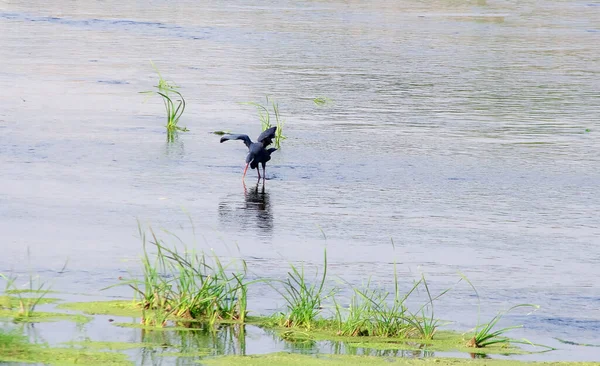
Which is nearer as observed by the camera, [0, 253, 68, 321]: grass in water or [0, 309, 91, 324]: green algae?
[0, 309, 91, 324]: green algae

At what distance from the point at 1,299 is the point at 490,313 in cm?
302

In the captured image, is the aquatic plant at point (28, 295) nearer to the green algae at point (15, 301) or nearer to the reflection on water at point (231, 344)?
the green algae at point (15, 301)

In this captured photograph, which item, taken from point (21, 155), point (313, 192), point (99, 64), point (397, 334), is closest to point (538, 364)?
point (397, 334)

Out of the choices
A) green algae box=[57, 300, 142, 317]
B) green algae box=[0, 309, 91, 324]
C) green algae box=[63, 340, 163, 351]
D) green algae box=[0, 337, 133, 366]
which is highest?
green algae box=[57, 300, 142, 317]

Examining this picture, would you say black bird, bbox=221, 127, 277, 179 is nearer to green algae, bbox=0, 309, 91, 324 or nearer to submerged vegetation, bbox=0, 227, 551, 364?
submerged vegetation, bbox=0, 227, 551, 364

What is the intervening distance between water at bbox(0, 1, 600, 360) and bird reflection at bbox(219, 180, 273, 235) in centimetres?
4

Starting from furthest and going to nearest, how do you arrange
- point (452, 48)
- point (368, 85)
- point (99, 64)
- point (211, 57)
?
point (452, 48) → point (211, 57) → point (99, 64) → point (368, 85)

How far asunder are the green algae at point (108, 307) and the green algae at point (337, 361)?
1.13 metres

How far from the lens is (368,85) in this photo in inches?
869

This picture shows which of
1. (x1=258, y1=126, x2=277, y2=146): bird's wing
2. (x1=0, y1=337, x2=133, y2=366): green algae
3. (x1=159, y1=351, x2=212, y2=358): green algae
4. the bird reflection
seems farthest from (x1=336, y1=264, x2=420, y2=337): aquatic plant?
(x1=258, y1=126, x2=277, y2=146): bird's wing

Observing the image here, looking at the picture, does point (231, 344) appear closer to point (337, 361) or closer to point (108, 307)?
point (337, 361)

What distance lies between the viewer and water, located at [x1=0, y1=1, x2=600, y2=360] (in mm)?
9508

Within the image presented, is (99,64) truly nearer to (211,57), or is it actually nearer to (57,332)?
(211,57)

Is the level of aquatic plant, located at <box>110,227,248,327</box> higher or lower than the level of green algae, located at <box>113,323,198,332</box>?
higher
